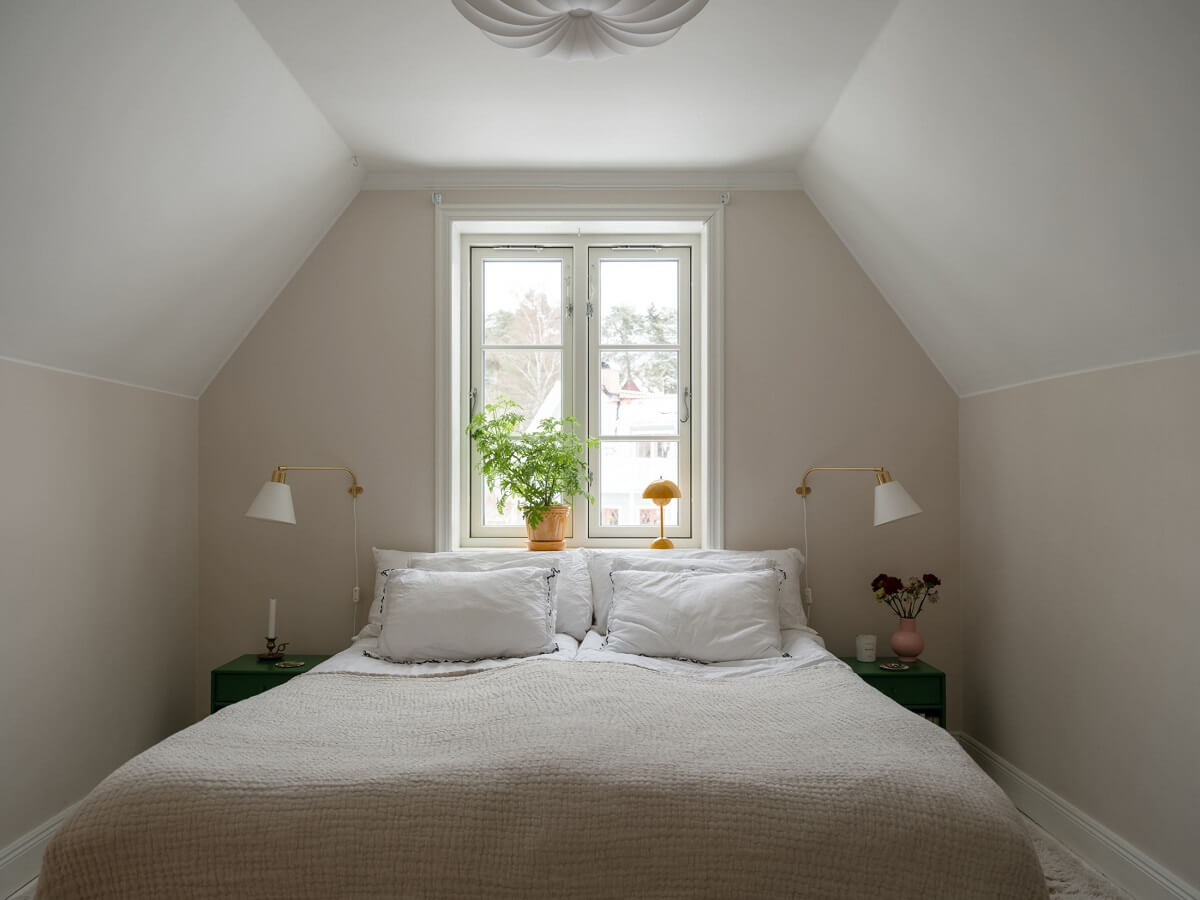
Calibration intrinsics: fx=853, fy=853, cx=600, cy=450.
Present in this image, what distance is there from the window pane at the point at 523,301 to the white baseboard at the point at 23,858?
2548 mm

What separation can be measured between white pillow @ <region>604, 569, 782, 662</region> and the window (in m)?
0.81

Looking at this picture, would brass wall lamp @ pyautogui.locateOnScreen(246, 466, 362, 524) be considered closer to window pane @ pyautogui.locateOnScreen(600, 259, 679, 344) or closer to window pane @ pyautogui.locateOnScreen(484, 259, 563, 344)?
window pane @ pyautogui.locateOnScreen(484, 259, 563, 344)

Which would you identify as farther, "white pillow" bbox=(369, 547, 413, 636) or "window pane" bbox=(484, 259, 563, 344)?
"window pane" bbox=(484, 259, 563, 344)

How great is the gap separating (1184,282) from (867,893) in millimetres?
1671

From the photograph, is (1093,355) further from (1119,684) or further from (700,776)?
(700,776)

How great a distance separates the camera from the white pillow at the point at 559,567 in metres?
3.36

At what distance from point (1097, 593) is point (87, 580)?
341cm

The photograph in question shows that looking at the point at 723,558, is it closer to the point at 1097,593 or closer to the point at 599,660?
the point at 599,660

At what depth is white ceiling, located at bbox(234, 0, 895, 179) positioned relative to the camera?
2.54 meters

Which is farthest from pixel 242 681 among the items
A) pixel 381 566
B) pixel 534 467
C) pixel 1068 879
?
pixel 1068 879

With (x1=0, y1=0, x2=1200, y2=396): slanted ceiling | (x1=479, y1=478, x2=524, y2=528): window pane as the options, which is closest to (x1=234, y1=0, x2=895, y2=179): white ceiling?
(x1=0, y1=0, x2=1200, y2=396): slanted ceiling

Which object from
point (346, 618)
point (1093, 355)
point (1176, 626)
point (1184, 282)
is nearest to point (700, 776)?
point (1176, 626)

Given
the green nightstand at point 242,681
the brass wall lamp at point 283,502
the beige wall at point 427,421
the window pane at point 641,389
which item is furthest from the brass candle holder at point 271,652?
the window pane at point 641,389

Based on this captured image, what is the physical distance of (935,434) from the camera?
12.5 ft
